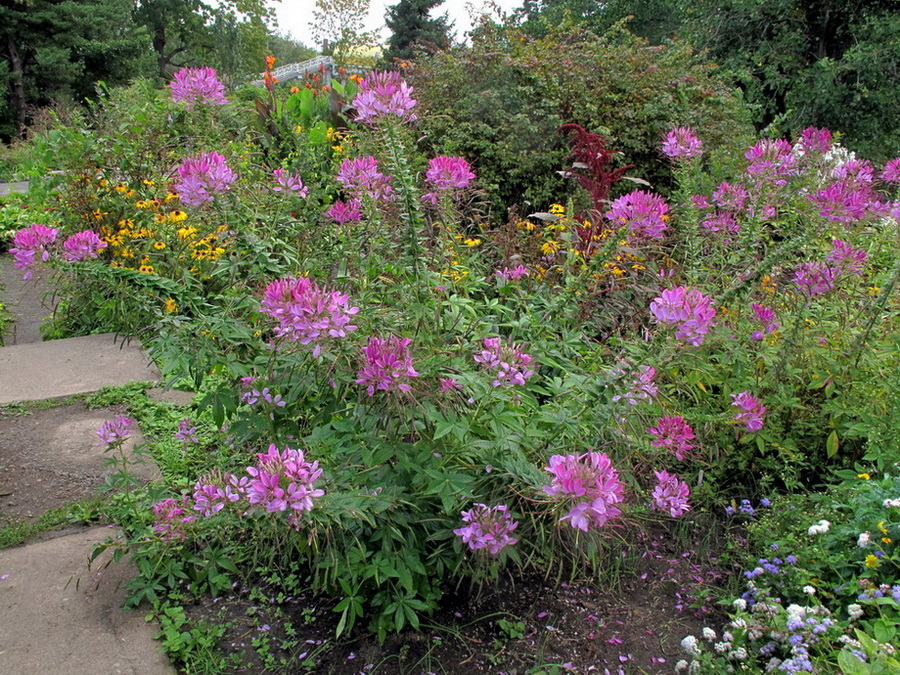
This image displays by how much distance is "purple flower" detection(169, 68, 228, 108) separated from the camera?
2.25 metres

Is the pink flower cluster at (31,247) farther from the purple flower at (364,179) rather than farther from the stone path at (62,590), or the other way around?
the purple flower at (364,179)

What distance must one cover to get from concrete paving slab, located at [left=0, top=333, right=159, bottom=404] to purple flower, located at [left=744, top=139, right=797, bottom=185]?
293cm

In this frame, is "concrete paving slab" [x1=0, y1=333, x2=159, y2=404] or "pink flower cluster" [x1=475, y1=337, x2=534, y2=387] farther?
"concrete paving slab" [x1=0, y1=333, x2=159, y2=404]

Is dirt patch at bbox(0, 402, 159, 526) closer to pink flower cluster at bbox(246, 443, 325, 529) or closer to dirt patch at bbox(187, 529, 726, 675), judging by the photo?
dirt patch at bbox(187, 529, 726, 675)

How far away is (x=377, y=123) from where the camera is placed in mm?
1826

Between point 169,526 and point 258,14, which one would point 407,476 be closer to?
point 169,526

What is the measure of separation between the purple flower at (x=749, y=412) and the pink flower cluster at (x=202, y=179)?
1.81 m

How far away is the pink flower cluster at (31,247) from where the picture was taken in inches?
72.9

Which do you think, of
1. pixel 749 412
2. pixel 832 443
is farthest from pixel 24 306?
pixel 832 443

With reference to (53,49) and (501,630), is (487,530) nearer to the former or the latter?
(501,630)

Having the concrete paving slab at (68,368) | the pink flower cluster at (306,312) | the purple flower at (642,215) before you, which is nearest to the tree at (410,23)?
the concrete paving slab at (68,368)

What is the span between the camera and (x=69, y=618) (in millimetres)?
1899

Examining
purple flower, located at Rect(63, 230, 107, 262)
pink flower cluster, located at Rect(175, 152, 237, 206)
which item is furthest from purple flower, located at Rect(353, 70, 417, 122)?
purple flower, located at Rect(63, 230, 107, 262)

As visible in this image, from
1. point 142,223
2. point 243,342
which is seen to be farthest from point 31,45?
point 243,342
